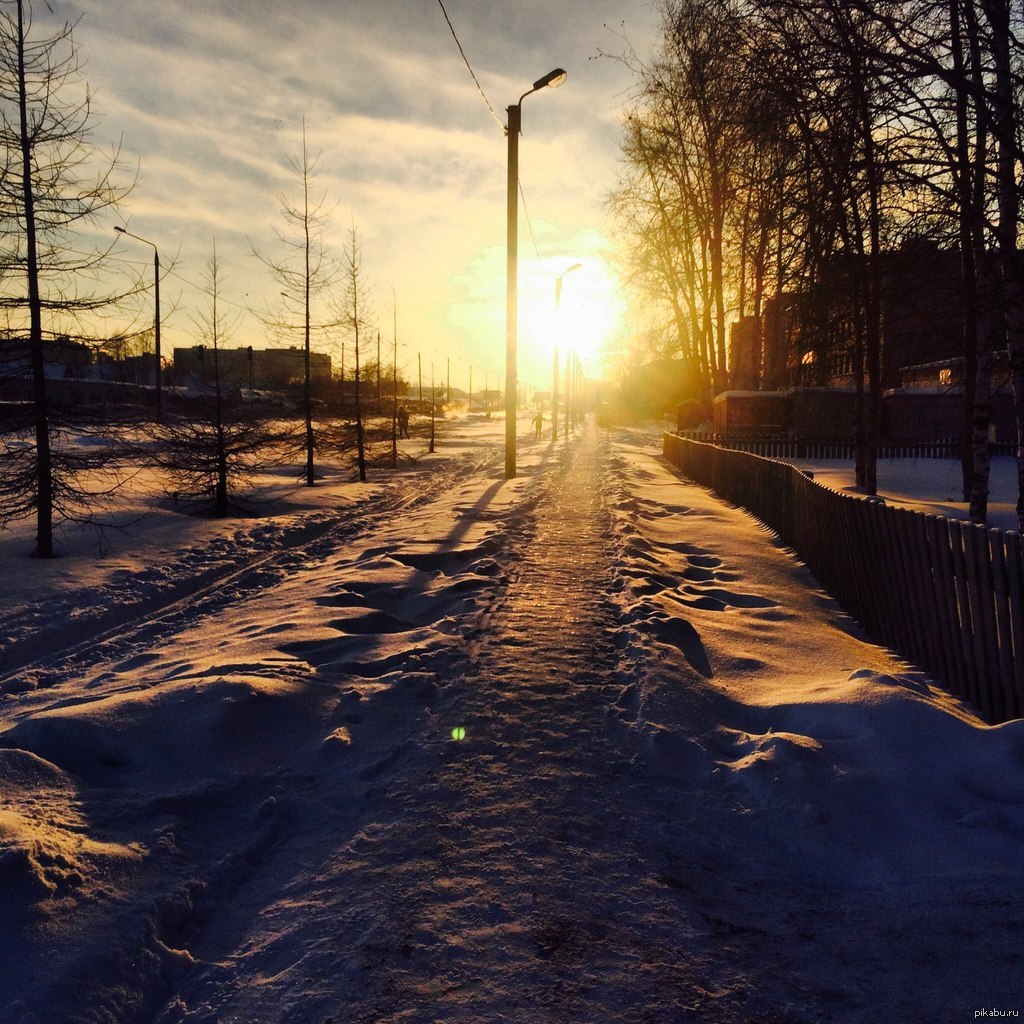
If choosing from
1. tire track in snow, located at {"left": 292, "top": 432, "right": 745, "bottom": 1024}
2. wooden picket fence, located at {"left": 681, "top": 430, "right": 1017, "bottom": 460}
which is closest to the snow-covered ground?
tire track in snow, located at {"left": 292, "top": 432, "right": 745, "bottom": 1024}

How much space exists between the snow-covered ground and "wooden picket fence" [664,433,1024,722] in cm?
34

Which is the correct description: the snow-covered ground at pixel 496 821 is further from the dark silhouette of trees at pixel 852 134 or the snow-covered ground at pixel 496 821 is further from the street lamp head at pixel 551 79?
the street lamp head at pixel 551 79

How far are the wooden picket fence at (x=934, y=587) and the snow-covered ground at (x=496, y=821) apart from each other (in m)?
0.34

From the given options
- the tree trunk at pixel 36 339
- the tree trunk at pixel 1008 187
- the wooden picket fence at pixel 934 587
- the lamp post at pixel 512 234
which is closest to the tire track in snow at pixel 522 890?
the wooden picket fence at pixel 934 587

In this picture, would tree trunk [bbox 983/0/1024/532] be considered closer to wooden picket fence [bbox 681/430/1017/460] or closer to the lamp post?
the lamp post

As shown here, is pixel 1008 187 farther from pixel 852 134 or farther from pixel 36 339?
pixel 36 339

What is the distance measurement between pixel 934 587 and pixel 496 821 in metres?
3.91

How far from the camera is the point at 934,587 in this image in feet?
18.1

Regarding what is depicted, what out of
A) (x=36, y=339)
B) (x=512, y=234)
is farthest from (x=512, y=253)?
(x=36, y=339)

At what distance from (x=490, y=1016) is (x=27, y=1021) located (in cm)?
135

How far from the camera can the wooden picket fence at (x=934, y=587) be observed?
466 cm

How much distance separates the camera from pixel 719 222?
2898cm

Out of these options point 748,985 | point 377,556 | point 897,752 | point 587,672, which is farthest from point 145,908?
point 377,556

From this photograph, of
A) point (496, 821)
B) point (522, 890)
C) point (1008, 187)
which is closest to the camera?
point (522, 890)
